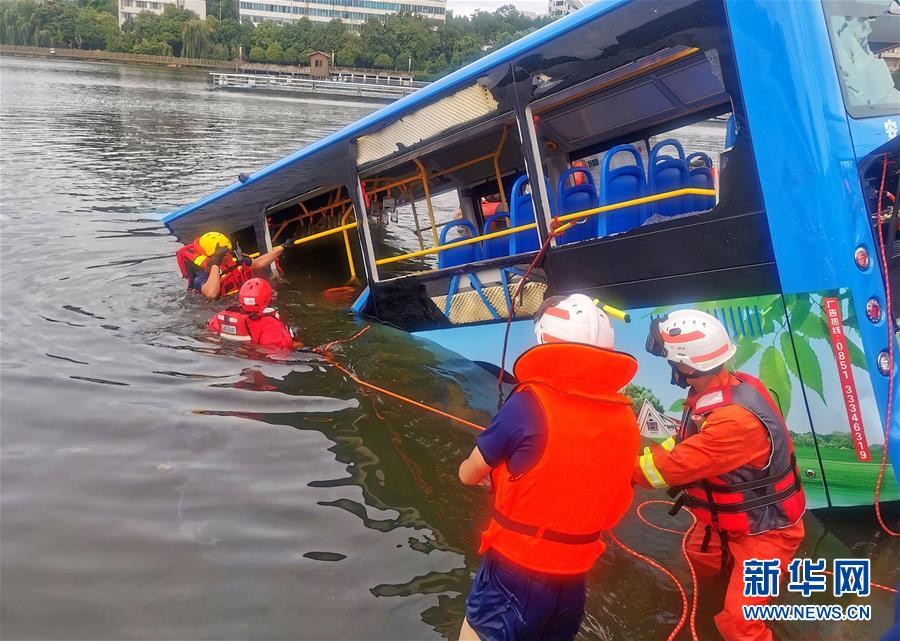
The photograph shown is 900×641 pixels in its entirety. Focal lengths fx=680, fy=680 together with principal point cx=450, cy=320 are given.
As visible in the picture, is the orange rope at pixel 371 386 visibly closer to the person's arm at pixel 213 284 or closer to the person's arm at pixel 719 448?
the person's arm at pixel 213 284

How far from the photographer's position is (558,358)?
257cm

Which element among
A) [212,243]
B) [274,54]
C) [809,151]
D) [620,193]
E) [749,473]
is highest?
[274,54]

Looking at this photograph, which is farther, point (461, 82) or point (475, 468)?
point (461, 82)

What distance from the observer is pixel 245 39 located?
308 feet

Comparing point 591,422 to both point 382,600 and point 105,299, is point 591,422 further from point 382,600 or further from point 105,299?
point 105,299

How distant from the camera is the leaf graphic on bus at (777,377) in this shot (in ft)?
13.6

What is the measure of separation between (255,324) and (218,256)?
1.86 metres

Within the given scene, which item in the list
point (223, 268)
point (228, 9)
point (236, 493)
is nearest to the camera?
point (236, 493)

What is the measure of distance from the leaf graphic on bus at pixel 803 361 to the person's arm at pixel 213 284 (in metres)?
6.54

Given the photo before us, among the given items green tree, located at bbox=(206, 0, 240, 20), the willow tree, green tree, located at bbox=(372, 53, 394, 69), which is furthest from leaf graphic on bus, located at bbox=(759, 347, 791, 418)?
green tree, located at bbox=(206, 0, 240, 20)

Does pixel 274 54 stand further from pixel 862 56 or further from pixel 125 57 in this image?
pixel 862 56

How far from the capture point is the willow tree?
88.9m

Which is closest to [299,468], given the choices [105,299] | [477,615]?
[477,615]

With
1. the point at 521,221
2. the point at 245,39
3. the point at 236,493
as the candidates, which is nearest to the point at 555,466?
the point at 236,493
